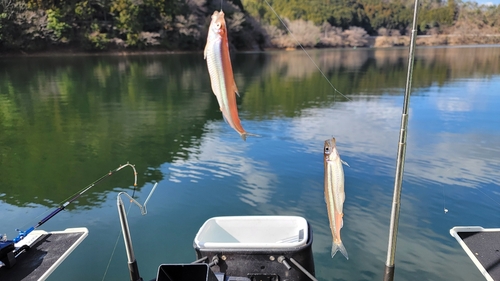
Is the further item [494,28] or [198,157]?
[494,28]

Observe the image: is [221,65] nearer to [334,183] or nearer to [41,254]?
[334,183]

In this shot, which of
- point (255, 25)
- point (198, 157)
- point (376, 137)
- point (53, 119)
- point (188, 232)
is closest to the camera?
point (188, 232)

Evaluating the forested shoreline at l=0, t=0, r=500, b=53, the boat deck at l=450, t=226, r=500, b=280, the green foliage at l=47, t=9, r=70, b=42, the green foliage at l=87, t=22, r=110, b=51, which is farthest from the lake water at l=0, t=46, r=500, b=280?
the green foliage at l=87, t=22, r=110, b=51

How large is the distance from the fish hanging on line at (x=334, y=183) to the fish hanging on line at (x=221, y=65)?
584 millimetres

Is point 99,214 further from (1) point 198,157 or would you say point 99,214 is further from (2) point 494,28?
(2) point 494,28

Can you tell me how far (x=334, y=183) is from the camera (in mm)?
2498

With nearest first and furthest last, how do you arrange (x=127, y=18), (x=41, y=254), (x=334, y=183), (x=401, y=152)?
(x=334, y=183), (x=401, y=152), (x=41, y=254), (x=127, y=18)

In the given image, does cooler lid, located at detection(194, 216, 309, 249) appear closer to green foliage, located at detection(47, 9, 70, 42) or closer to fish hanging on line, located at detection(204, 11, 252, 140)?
fish hanging on line, located at detection(204, 11, 252, 140)

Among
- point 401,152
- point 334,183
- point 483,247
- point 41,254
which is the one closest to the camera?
point 334,183

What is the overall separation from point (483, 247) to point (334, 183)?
2.09 m

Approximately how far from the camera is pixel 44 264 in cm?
357

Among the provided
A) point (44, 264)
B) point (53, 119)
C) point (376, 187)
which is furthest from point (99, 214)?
point (53, 119)

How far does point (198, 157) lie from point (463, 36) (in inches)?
3279

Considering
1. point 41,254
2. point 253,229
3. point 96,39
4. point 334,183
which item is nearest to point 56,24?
point 96,39
